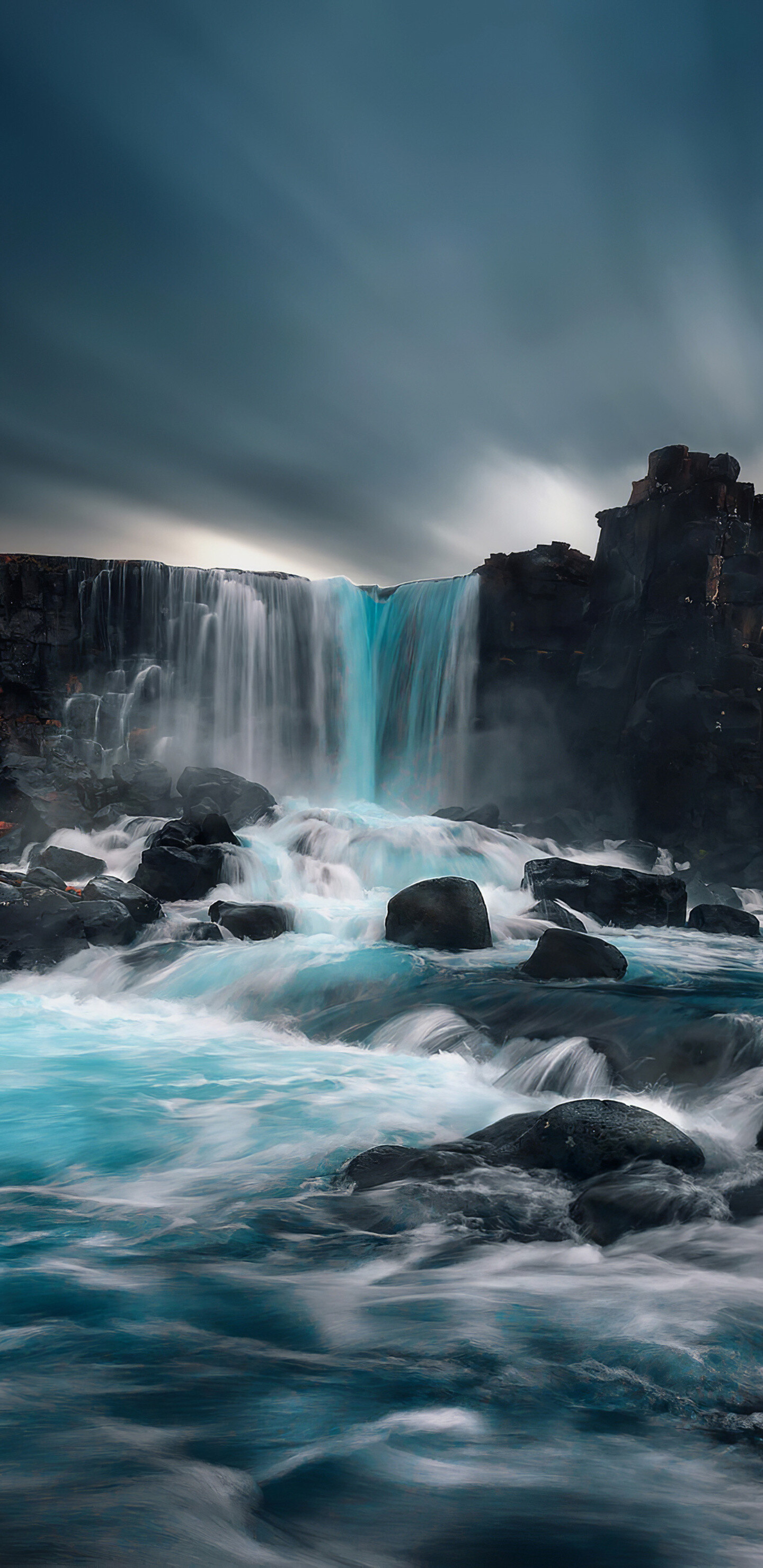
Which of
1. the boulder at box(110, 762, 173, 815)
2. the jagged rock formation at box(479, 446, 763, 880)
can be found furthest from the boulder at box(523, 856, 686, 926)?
the boulder at box(110, 762, 173, 815)

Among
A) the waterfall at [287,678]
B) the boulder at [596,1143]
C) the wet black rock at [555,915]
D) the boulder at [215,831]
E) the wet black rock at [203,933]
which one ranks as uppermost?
the waterfall at [287,678]

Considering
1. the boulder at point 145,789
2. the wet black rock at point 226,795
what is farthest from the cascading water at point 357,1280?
the boulder at point 145,789

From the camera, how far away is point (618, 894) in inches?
559

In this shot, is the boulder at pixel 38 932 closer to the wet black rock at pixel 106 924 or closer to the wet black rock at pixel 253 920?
the wet black rock at pixel 106 924

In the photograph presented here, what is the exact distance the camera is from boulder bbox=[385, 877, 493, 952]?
1106 centimetres

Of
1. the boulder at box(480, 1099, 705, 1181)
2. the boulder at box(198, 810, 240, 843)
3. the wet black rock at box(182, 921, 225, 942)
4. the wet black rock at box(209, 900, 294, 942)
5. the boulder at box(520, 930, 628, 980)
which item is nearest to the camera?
the boulder at box(480, 1099, 705, 1181)

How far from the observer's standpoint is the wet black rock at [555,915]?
13.1m

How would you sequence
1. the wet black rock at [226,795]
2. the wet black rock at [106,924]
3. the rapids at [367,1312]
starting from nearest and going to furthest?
the rapids at [367,1312] → the wet black rock at [106,924] → the wet black rock at [226,795]

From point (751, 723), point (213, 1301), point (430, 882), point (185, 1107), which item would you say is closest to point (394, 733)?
point (751, 723)

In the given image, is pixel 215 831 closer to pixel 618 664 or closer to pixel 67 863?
pixel 67 863

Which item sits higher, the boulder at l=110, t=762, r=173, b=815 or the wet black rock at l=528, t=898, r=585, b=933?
the boulder at l=110, t=762, r=173, b=815

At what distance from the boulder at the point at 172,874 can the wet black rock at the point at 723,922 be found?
900 centimetres

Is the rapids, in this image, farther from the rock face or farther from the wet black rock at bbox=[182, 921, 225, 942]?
the wet black rock at bbox=[182, 921, 225, 942]

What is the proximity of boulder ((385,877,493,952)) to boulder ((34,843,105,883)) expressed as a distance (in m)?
6.37
